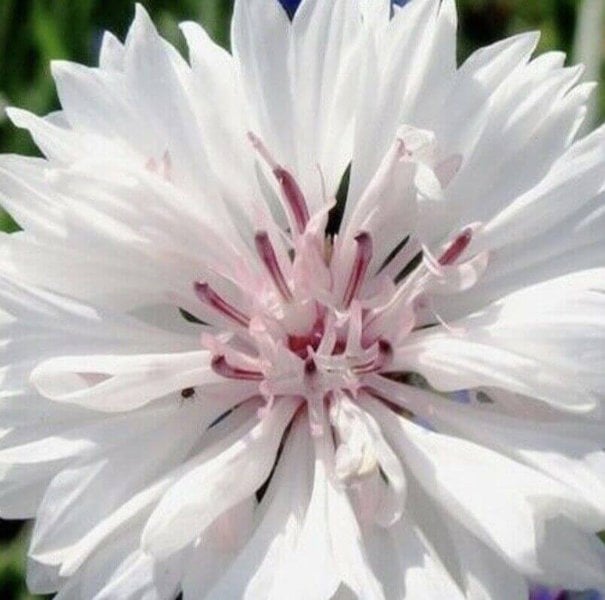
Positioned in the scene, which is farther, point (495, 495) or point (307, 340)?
point (307, 340)

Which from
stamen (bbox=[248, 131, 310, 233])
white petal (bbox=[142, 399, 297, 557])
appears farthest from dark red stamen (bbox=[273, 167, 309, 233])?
white petal (bbox=[142, 399, 297, 557])

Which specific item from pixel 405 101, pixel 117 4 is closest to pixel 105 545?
pixel 405 101

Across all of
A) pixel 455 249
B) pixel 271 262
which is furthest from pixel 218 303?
pixel 455 249

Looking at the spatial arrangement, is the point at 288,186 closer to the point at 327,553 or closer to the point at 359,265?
the point at 359,265

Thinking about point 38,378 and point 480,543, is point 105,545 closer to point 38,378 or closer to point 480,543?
point 38,378

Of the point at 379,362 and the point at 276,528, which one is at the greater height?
the point at 379,362

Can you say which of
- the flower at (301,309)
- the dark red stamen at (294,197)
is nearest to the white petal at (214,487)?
the flower at (301,309)

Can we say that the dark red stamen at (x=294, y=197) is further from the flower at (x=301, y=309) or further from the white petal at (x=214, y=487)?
the white petal at (x=214, y=487)
